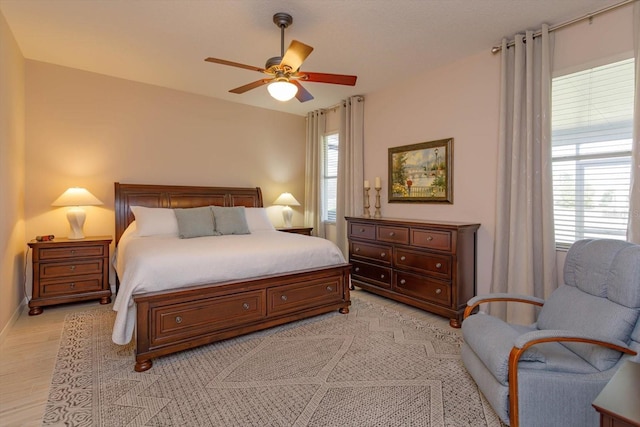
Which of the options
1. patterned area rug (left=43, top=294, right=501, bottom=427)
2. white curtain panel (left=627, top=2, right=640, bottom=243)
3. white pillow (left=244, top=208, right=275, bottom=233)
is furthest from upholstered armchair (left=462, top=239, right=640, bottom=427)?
white pillow (left=244, top=208, right=275, bottom=233)

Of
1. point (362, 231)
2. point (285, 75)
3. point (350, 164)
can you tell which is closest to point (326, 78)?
point (285, 75)

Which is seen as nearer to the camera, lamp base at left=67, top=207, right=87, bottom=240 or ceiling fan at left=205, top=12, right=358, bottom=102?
ceiling fan at left=205, top=12, right=358, bottom=102

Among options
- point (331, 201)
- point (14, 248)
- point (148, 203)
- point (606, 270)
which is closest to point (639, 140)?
point (606, 270)

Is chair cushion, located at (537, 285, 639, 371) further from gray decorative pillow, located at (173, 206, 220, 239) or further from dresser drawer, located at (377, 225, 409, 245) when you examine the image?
gray decorative pillow, located at (173, 206, 220, 239)

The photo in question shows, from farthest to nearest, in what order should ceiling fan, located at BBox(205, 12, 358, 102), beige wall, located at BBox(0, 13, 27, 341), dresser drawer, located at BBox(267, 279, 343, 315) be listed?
dresser drawer, located at BBox(267, 279, 343, 315) < beige wall, located at BBox(0, 13, 27, 341) < ceiling fan, located at BBox(205, 12, 358, 102)

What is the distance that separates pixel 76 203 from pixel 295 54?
3194mm

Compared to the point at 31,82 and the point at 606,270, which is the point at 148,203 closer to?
the point at 31,82

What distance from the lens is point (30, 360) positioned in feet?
8.54

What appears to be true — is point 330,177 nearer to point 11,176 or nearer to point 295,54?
point 295,54

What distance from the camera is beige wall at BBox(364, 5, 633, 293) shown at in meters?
2.92

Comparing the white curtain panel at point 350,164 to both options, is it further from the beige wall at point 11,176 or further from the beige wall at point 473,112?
the beige wall at point 11,176

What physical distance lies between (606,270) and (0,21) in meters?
5.04

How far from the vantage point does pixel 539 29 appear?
3.13 m

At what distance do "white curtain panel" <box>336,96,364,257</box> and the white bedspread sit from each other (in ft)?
5.42
